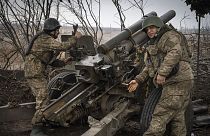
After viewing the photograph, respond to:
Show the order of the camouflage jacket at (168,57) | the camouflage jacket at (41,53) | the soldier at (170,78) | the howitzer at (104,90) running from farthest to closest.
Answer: the camouflage jacket at (41,53) < the howitzer at (104,90) < the soldier at (170,78) < the camouflage jacket at (168,57)

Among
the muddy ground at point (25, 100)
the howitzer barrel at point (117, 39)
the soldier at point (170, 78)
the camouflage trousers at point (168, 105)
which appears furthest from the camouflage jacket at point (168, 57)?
the muddy ground at point (25, 100)

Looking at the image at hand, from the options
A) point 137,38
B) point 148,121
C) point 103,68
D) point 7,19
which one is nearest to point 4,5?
point 7,19

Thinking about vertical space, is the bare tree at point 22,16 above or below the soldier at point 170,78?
above

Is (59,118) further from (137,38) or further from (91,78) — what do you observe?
(137,38)

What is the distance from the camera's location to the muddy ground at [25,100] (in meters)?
6.16

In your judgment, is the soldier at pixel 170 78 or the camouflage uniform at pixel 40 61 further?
the camouflage uniform at pixel 40 61

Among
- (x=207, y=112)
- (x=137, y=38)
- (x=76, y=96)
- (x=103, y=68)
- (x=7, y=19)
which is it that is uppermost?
(x=7, y=19)

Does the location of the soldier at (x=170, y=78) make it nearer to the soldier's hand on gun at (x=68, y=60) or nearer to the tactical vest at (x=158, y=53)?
the tactical vest at (x=158, y=53)

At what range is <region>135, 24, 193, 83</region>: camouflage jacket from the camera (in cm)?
460

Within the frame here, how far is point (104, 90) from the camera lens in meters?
5.80

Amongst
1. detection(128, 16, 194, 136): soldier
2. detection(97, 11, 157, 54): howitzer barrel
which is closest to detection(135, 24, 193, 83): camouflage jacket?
detection(128, 16, 194, 136): soldier

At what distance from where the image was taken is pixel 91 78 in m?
5.46

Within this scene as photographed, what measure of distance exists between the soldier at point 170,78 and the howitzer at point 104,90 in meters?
0.37

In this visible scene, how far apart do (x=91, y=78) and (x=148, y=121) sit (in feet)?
3.58
